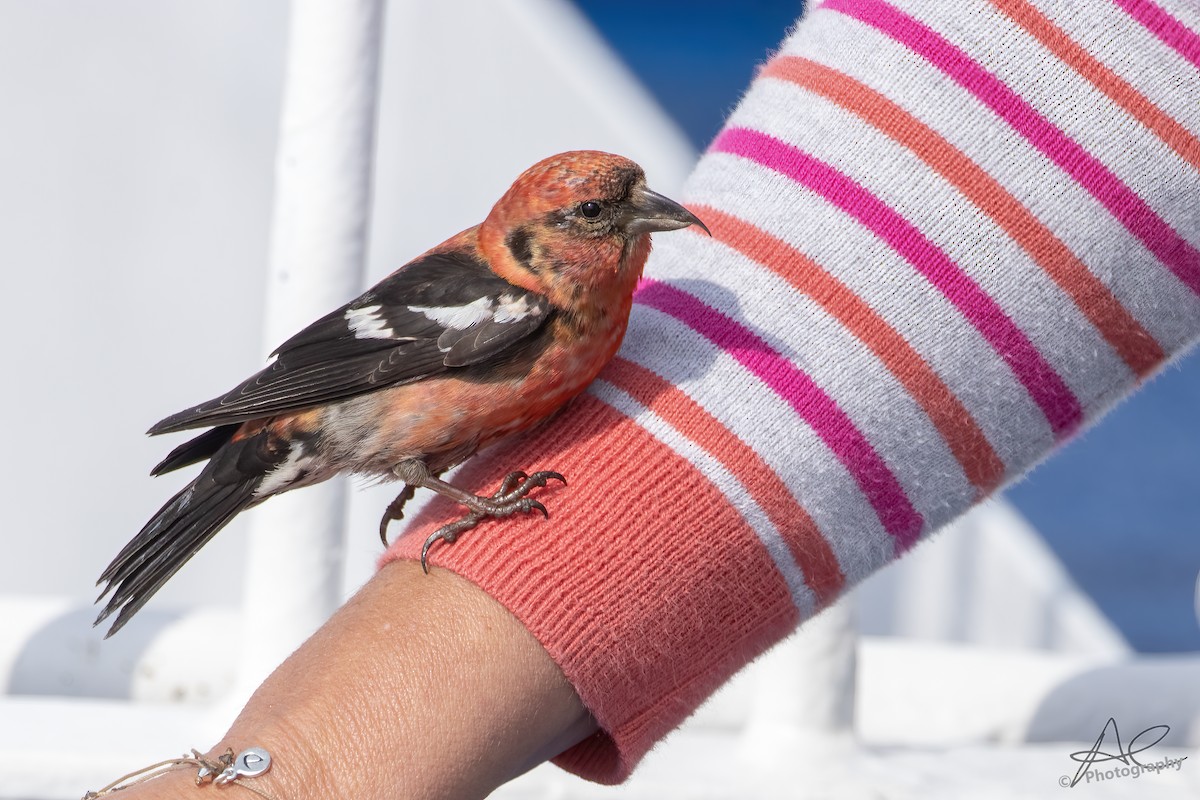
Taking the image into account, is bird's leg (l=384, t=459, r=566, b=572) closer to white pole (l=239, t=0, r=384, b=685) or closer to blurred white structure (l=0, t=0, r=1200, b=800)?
white pole (l=239, t=0, r=384, b=685)

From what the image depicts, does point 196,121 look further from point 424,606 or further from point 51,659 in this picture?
point 424,606

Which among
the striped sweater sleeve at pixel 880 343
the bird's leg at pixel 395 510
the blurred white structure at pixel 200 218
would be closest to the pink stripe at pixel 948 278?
the striped sweater sleeve at pixel 880 343

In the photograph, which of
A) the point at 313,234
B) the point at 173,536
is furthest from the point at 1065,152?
Answer: the point at 313,234

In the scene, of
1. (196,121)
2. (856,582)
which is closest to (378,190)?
(196,121)

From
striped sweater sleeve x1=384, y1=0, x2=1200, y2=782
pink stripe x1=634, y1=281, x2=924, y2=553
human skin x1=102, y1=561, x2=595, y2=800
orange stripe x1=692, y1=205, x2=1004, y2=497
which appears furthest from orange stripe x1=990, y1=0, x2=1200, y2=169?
human skin x1=102, y1=561, x2=595, y2=800

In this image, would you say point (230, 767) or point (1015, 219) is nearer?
point (230, 767)

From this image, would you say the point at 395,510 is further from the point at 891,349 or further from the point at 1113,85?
the point at 1113,85

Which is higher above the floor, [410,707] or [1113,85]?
[1113,85]
